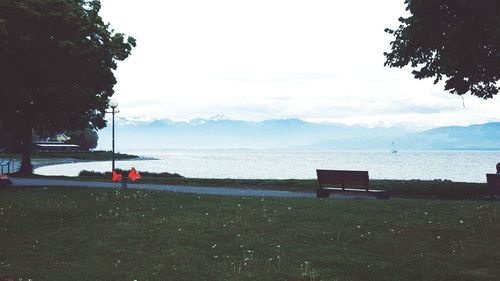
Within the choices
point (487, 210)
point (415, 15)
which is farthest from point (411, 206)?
point (415, 15)

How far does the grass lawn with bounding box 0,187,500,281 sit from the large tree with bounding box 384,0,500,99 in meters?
7.21

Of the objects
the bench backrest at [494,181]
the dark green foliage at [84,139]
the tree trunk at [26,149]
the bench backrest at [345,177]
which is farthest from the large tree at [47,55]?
the dark green foliage at [84,139]

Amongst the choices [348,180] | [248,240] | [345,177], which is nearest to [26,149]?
[345,177]

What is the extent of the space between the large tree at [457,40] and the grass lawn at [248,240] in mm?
7206

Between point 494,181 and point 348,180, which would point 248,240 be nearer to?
point 348,180

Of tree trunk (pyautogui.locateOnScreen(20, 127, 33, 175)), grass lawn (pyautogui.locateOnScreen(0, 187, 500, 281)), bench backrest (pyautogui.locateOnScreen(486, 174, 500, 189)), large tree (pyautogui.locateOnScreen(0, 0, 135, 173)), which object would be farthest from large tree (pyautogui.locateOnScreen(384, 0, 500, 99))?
tree trunk (pyautogui.locateOnScreen(20, 127, 33, 175))

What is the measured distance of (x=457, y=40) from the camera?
21.8 metres

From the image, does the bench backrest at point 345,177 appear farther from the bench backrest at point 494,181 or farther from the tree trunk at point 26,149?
the tree trunk at point 26,149

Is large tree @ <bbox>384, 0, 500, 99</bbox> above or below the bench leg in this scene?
above

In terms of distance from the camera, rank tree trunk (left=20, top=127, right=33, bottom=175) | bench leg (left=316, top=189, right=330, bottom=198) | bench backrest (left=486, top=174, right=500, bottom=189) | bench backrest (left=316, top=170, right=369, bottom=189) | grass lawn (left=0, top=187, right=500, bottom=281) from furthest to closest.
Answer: tree trunk (left=20, top=127, right=33, bottom=175) < bench leg (left=316, top=189, right=330, bottom=198) < bench backrest (left=316, top=170, right=369, bottom=189) < bench backrest (left=486, top=174, right=500, bottom=189) < grass lawn (left=0, top=187, right=500, bottom=281)

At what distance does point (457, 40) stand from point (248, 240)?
14626 mm

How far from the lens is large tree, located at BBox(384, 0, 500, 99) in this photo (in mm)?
21106

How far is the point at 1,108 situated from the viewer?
93.7 feet

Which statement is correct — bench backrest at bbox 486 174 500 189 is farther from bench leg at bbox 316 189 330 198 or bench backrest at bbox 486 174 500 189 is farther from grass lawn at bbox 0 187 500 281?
bench leg at bbox 316 189 330 198
